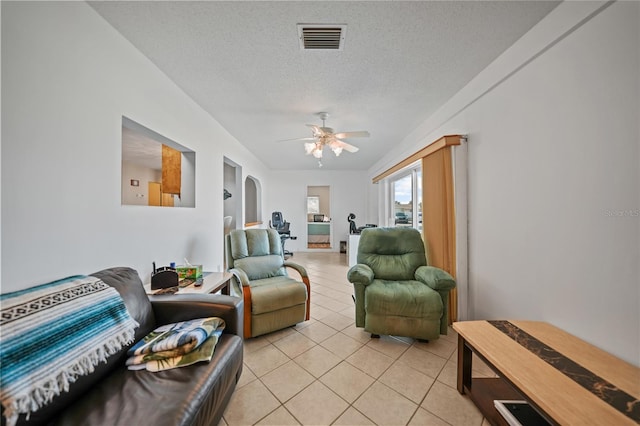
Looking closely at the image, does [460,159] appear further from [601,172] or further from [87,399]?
[87,399]

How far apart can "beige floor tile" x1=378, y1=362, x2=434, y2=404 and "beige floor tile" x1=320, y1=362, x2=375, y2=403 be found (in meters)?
0.13

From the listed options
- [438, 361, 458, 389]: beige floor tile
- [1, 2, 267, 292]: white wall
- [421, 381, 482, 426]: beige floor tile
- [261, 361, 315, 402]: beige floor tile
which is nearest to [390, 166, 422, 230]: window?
[438, 361, 458, 389]: beige floor tile

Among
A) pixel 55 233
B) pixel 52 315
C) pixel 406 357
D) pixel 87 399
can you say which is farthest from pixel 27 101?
pixel 406 357

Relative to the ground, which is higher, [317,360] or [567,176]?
[567,176]

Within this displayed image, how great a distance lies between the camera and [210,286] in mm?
1750

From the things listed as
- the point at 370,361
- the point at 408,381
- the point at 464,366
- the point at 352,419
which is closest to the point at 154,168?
the point at 370,361

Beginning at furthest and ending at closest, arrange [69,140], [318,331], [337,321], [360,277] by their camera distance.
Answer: [337,321] < [318,331] < [360,277] < [69,140]

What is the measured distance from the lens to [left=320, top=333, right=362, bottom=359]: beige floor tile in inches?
71.2

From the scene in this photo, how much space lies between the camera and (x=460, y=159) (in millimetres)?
2162

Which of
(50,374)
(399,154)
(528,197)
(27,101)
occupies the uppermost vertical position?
(399,154)

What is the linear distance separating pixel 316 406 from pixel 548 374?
46.9 inches

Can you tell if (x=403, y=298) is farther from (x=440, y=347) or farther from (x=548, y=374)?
(x=548, y=374)

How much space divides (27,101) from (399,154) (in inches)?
158

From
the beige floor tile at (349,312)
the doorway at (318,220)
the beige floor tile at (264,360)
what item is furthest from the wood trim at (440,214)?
the doorway at (318,220)
